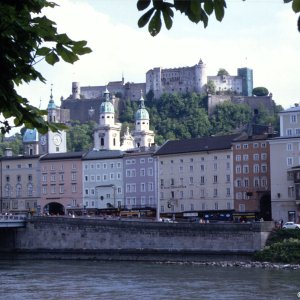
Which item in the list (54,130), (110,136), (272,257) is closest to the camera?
(54,130)

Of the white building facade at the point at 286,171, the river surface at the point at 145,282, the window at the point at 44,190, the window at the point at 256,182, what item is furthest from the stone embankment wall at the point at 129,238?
the window at the point at 44,190

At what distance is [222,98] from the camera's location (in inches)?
5896

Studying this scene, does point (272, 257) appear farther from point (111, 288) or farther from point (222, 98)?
point (222, 98)

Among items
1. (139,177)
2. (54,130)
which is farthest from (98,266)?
(54,130)

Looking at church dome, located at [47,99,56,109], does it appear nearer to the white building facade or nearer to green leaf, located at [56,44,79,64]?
the white building facade

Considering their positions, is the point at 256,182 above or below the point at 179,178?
below

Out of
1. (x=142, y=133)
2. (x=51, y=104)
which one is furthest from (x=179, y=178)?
(x=51, y=104)

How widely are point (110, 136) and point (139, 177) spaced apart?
19942mm

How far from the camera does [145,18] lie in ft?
18.5

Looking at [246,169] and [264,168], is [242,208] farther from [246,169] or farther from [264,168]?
[264,168]

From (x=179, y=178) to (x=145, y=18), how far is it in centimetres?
7482

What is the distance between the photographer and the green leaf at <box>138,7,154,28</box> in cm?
560

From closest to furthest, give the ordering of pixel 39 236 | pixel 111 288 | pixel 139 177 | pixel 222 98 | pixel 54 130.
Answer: pixel 54 130, pixel 111 288, pixel 39 236, pixel 139 177, pixel 222 98

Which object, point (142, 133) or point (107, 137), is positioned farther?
point (142, 133)
